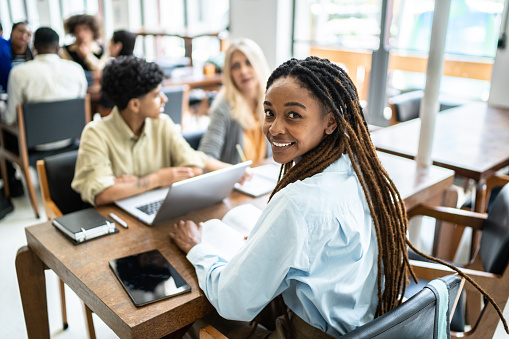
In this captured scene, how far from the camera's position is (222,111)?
2.42 meters

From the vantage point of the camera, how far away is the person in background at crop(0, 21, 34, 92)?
14.2 feet

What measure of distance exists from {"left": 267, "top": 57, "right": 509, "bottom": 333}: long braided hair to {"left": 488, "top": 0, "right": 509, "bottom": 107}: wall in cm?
289

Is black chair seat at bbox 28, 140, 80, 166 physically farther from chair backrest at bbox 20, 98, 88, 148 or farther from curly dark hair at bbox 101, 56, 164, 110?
curly dark hair at bbox 101, 56, 164, 110

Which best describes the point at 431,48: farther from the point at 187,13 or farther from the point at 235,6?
the point at 187,13

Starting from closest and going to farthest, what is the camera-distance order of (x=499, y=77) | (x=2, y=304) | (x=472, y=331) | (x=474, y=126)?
1. (x=472, y=331)
2. (x=2, y=304)
3. (x=474, y=126)
4. (x=499, y=77)

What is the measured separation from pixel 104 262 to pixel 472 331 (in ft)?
3.68

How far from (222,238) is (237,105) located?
3.67 ft

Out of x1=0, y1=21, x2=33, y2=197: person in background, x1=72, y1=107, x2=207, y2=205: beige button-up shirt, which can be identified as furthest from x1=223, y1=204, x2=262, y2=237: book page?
x1=0, y1=21, x2=33, y2=197: person in background

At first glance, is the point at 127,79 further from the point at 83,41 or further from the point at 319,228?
the point at 83,41

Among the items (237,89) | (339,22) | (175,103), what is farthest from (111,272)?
(339,22)

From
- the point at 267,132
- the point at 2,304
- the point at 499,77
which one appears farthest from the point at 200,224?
Result: the point at 499,77

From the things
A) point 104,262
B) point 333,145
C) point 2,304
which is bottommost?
point 2,304

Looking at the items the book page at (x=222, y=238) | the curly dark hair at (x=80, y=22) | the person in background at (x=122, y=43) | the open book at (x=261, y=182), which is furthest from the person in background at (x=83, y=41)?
the book page at (x=222, y=238)

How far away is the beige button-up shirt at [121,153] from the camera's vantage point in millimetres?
1762
